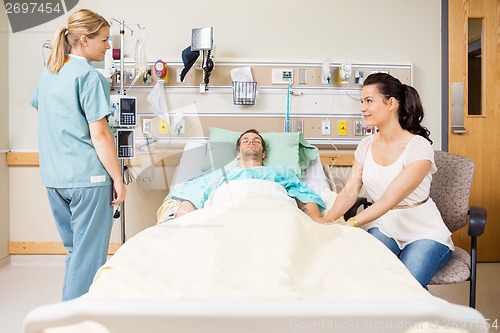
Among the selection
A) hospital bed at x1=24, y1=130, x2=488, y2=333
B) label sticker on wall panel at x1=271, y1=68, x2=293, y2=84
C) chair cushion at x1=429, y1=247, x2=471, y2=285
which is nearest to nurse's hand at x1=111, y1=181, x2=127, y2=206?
hospital bed at x1=24, y1=130, x2=488, y2=333

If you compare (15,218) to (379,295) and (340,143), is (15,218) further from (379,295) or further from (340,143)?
(379,295)

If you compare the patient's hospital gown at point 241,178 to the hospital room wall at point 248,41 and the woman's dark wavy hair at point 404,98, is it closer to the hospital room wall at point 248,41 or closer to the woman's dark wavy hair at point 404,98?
the woman's dark wavy hair at point 404,98

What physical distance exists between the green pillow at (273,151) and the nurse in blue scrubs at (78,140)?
0.88 metres

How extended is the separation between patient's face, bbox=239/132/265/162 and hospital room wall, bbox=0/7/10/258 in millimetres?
1745

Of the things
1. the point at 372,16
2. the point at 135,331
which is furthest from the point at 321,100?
the point at 135,331

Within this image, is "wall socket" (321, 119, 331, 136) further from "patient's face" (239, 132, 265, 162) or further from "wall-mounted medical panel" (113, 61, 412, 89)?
"patient's face" (239, 132, 265, 162)

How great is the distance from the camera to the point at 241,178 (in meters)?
2.45

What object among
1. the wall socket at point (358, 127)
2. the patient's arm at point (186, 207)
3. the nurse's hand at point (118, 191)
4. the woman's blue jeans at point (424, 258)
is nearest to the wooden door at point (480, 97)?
the wall socket at point (358, 127)

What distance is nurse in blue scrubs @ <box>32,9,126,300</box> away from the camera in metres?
2.08

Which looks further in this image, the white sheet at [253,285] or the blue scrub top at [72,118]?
the blue scrub top at [72,118]

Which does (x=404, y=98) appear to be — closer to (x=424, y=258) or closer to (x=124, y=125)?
(x=424, y=258)

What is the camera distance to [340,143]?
3.37m

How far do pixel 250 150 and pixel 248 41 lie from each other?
3.26 feet

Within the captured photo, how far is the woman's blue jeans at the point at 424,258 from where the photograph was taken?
178cm
